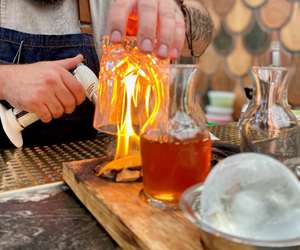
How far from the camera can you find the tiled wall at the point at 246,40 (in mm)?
1244

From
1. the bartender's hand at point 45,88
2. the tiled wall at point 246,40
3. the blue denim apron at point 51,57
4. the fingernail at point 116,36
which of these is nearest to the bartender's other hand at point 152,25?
the fingernail at point 116,36

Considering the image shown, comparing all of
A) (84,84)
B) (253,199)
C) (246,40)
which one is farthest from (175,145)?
(246,40)

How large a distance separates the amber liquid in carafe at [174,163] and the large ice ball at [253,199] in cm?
8

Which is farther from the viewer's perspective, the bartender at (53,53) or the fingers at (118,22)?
the bartender at (53,53)

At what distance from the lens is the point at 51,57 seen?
91cm

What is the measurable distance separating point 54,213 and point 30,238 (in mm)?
68

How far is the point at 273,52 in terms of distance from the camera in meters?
1.27

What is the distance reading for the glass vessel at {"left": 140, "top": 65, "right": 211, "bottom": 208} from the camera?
44 cm

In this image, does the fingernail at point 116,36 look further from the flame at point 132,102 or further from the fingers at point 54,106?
the fingers at point 54,106

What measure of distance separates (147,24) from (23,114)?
0.36 m

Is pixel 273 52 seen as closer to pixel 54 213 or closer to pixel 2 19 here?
pixel 2 19

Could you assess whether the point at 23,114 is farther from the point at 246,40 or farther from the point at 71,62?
the point at 246,40

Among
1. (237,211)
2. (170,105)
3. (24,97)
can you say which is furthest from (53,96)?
(237,211)

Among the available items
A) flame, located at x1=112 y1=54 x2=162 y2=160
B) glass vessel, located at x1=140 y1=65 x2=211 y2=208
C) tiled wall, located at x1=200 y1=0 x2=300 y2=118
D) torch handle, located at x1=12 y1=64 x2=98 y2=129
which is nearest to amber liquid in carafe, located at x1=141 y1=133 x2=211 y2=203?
glass vessel, located at x1=140 y1=65 x2=211 y2=208
